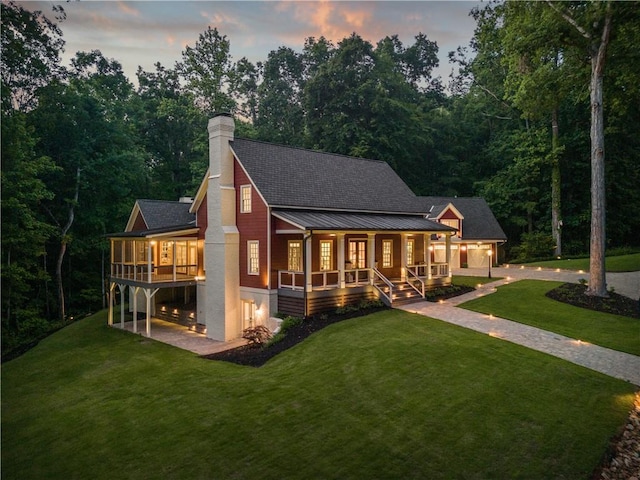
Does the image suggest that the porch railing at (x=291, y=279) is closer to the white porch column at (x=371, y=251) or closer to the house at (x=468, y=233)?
the white porch column at (x=371, y=251)

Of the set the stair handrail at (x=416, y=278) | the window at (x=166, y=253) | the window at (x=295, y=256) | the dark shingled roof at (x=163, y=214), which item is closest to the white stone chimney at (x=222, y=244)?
the window at (x=295, y=256)

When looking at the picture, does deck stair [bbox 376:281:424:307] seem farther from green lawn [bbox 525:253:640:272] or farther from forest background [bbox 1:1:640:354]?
green lawn [bbox 525:253:640:272]

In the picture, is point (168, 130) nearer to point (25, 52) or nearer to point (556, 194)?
point (25, 52)

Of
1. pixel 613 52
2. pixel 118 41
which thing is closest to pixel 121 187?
pixel 118 41

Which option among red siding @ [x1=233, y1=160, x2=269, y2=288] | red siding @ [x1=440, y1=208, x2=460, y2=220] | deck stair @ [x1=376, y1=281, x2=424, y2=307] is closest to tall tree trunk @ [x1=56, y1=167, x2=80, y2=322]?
red siding @ [x1=233, y1=160, x2=269, y2=288]

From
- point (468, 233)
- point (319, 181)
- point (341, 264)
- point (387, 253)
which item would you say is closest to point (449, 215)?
point (468, 233)

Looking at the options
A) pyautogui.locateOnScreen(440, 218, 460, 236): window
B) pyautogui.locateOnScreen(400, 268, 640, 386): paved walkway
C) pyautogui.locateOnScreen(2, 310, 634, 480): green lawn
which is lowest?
pyautogui.locateOnScreen(2, 310, 634, 480): green lawn

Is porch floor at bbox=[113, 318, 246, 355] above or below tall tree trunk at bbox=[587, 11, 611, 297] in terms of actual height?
below

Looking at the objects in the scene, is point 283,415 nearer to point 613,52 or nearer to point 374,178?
point 374,178
